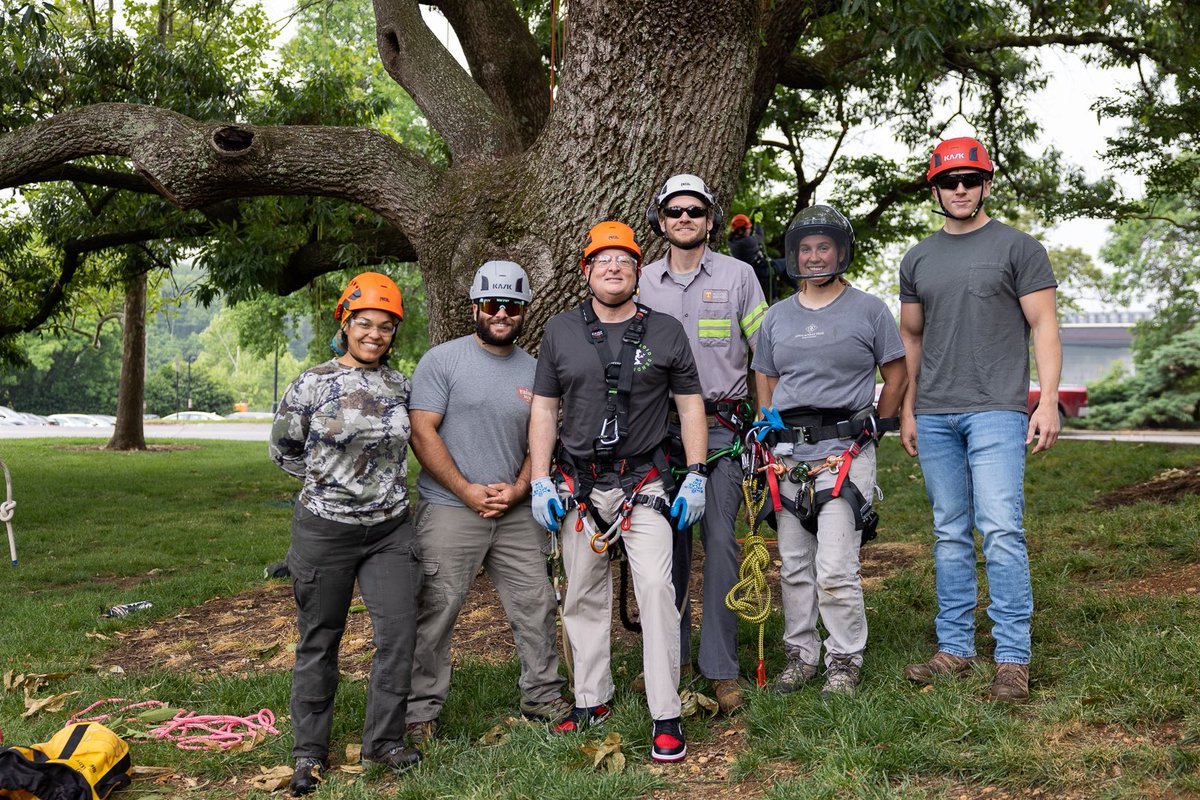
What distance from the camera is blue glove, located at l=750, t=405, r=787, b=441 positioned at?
183 inches

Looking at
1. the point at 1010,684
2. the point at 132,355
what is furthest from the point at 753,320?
the point at 132,355

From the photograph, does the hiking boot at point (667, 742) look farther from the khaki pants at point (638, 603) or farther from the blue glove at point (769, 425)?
the blue glove at point (769, 425)

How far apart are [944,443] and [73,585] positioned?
8.17 meters

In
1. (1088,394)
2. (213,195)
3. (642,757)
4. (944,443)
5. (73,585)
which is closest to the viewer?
(642,757)

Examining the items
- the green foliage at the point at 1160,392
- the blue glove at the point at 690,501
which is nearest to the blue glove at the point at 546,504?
the blue glove at the point at 690,501

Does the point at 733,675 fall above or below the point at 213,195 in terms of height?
below

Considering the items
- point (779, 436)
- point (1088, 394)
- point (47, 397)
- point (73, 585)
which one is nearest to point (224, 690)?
point (779, 436)

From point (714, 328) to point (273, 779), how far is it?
109 inches

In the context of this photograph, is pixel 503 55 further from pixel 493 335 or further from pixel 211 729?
pixel 211 729

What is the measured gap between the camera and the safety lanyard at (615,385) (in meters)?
4.37

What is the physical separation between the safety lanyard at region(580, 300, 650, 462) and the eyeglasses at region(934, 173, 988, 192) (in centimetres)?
146

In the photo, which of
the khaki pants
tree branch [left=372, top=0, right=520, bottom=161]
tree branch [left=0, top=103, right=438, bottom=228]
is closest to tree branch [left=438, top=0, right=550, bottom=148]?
tree branch [left=372, top=0, right=520, bottom=161]

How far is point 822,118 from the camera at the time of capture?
52.6 ft

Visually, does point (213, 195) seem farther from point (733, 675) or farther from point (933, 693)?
point (933, 693)
